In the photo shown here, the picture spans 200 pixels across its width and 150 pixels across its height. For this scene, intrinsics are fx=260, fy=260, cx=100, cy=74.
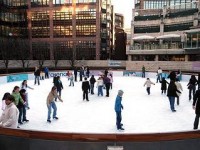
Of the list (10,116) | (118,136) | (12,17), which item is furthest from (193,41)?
(10,116)

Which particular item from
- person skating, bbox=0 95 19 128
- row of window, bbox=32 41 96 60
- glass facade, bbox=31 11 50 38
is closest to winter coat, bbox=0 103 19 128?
person skating, bbox=0 95 19 128

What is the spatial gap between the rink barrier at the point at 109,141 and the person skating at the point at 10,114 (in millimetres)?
343

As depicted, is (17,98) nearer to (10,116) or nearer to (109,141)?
(10,116)

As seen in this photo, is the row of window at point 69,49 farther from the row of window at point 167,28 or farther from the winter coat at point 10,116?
the winter coat at point 10,116

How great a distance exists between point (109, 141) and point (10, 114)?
2.20m

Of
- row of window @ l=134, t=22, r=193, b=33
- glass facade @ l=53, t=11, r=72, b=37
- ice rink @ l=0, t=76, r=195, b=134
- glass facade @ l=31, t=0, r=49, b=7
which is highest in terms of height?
glass facade @ l=31, t=0, r=49, b=7

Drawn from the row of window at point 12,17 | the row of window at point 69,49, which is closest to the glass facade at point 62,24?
the row of window at point 69,49

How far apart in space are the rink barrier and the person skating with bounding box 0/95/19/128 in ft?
1.12

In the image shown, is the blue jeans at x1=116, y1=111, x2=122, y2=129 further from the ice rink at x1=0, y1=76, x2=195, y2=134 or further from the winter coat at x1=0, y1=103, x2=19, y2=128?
the winter coat at x1=0, y1=103, x2=19, y2=128

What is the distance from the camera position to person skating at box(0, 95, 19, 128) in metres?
5.51

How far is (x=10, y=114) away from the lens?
559 centimetres

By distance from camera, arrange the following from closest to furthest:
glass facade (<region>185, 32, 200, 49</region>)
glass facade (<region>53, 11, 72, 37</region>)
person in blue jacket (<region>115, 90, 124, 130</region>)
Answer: person in blue jacket (<region>115, 90, 124, 130</region>) < glass facade (<region>185, 32, 200, 49</region>) < glass facade (<region>53, 11, 72, 37</region>)

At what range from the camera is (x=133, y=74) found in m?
33.2

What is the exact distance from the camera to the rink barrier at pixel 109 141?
Answer: 5.29 meters
